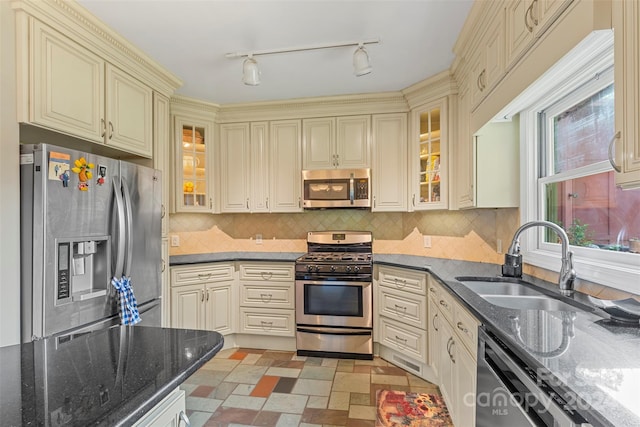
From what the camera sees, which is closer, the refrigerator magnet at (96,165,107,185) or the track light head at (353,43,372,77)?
the refrigerator magnet at (96,165,107,185)

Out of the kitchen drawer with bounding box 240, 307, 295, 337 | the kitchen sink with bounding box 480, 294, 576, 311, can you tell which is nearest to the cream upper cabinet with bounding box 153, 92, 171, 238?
the kitchen drawer with bounding box 240, 307, 295, 337

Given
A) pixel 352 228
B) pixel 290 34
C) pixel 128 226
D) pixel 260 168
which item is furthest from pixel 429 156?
pixel 128 226

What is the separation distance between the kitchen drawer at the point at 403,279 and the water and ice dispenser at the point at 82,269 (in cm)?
214

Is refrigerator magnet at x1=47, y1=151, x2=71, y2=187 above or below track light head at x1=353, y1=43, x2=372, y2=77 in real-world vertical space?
below

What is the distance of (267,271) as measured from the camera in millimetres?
3293

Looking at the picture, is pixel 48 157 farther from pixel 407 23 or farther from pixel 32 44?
pixel 407 23

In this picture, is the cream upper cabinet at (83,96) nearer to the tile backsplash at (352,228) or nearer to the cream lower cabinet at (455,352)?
the tile backsplash at (352,228)

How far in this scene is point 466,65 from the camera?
7.73 feet

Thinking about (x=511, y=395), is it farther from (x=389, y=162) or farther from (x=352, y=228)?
(x=352, y=228)

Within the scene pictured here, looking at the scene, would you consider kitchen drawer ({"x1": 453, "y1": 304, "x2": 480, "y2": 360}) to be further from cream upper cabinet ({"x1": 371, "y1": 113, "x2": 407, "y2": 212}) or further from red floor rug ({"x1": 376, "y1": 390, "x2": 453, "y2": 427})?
cream upper cabinet ({"x1": 371, "y1": 113, "x2": 407, "y2": 212})

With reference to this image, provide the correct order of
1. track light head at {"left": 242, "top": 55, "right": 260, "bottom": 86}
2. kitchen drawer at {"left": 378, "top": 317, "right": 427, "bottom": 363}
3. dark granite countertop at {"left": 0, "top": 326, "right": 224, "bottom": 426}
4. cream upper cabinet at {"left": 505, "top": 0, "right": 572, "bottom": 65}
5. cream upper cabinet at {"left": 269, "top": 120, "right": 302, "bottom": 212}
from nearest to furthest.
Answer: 1. dark granite countertop at {"left": 0, "top": 326, "right": 224, "bottom": 426}
2. cream upper cabinet at {"left": 505, "top": 0, "right": 572, "bottom": 65}
3. track light head at {"left": 242, "top": 55, "right": 260, "bottom": 86}
4. kitchen drawer at {"left": 378, "top": 317, "right": 427, "bottom": 363}
5. cream upper cabinet at {"left": 269, "top": 120, "right": 302, "bottom": 212}

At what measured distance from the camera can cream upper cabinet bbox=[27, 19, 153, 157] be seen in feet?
5.67

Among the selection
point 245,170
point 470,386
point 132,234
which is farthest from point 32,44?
point 470,386

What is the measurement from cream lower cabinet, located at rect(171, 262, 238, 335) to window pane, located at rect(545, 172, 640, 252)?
9.11 feet
